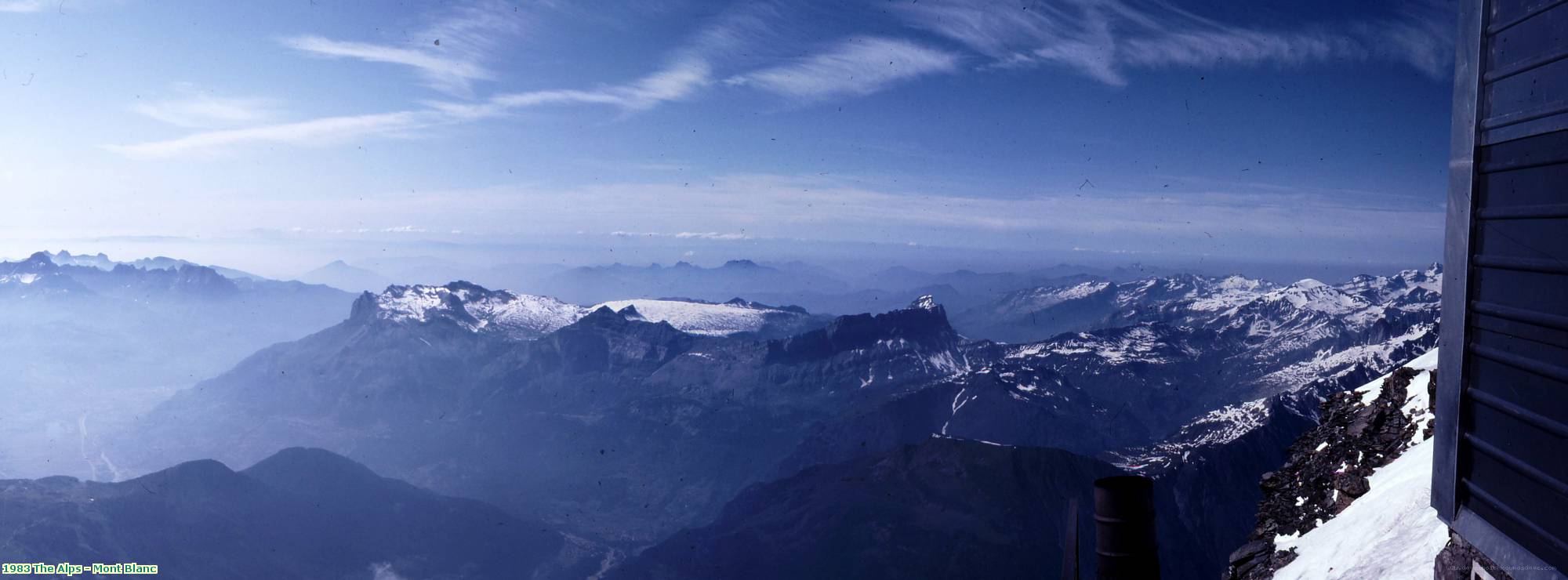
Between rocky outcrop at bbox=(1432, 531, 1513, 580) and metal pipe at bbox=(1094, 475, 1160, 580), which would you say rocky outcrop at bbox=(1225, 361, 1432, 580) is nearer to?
metal pipe at bbox=(1094, 475, 1160, 580)

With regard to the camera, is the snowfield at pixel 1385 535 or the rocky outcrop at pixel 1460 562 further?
the snowfield at pixel 1385 535

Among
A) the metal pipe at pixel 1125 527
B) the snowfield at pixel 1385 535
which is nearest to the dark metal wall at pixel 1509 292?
the snowfield at pixel 1385 535

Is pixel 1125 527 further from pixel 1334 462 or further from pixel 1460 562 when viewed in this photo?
pixel 1334 462

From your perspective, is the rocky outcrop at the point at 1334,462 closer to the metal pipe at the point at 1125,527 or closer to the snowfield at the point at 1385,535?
the snowfield at the point at 1385,535

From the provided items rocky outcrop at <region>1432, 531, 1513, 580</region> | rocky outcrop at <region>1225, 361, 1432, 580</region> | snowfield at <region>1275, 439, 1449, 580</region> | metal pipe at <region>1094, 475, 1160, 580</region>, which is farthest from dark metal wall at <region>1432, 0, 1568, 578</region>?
rocky outcrop at <region>1225, 361, 1432, 580</region>

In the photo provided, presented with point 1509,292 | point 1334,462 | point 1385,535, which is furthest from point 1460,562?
point 1334,462

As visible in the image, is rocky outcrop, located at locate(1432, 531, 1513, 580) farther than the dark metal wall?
Yes
